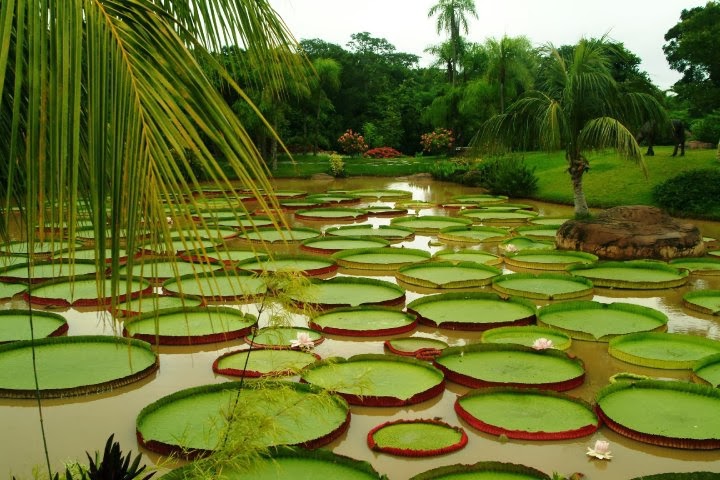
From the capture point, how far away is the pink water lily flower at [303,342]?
5.39 meters

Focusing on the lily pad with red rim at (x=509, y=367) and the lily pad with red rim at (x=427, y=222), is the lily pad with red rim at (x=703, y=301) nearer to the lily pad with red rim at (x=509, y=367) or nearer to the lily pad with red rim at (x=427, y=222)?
the lily pad with red rim at (x=509, y=367)

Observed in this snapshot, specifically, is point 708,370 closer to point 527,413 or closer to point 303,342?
point 527,413

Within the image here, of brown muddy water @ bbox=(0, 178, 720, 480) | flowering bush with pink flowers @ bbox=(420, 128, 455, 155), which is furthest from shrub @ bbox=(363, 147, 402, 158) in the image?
brown muddy water @ bbox=(0, 178, 720, 480)

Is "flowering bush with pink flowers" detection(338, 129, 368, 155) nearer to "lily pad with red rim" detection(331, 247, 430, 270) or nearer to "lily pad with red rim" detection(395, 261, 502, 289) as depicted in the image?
"lily pad with red rim" detection(331, 247, 430, 270)

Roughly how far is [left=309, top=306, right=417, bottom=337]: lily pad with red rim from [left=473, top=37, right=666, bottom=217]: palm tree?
4.66m

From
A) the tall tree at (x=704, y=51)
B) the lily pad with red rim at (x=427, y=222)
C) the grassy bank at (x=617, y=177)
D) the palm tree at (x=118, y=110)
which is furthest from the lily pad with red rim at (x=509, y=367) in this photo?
the tall tree at (x=704, y=51)

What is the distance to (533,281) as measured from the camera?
7875 millimetres

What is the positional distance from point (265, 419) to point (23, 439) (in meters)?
2.25

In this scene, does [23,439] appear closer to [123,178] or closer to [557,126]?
[123,178]

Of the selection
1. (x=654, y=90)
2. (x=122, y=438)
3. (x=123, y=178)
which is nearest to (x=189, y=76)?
(x=123, y=178)

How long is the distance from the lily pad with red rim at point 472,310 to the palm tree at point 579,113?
3885mm

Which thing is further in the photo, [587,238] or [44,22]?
[587,238]

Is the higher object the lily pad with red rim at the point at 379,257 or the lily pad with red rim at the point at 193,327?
the lily pad with red rim at the point at 379,257

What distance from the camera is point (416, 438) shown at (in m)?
4.07
